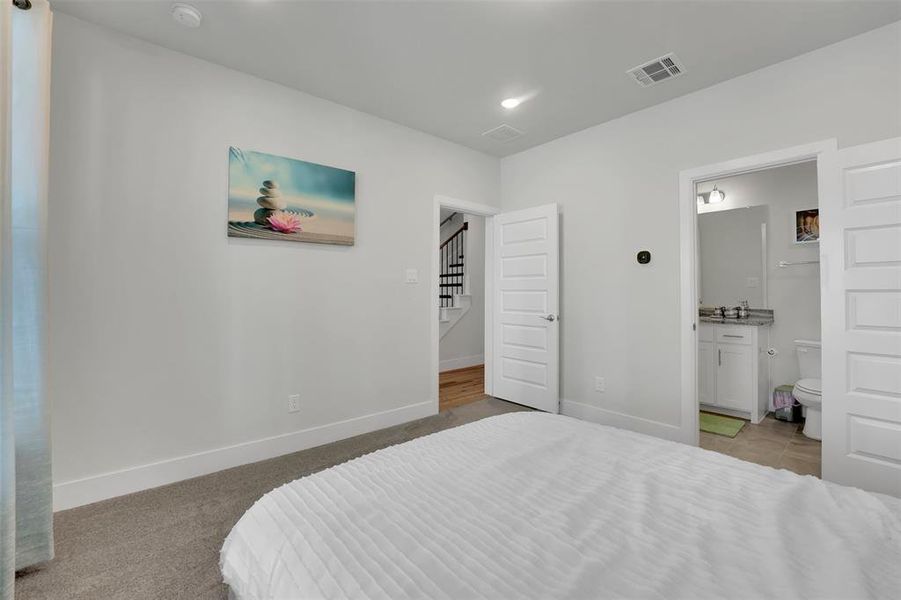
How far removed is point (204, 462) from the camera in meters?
2.48

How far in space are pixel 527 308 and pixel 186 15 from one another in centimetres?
329

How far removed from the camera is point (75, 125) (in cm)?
211

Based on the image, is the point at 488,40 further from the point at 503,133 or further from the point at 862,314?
the point at 862,314

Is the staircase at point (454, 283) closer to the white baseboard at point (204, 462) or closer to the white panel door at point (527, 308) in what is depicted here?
the white panel door at point (527, 308)

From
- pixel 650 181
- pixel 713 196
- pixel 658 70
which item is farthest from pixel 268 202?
pixel 713 196

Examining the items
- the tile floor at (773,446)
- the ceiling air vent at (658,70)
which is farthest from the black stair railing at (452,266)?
the tile floor at (773,446)

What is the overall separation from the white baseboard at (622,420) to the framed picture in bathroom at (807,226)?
7.76ft

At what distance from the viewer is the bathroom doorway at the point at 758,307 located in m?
3.49

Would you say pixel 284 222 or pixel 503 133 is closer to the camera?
pixel 284 222

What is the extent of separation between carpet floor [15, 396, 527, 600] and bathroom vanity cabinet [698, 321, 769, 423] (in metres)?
3.54

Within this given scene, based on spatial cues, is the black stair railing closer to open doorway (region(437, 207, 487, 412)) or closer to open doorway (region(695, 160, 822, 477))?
open doorway (region(437, 207, 487, 412))

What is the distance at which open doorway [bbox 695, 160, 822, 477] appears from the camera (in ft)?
11.7

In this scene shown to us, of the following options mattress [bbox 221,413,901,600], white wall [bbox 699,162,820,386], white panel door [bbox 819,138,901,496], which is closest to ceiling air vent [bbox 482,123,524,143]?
white wall [bbox 699,162,820,386]

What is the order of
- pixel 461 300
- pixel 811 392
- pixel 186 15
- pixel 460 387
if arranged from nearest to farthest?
1. pixel 186 15
2. pixel 811 392
3. pixel 460 387
4. pixel 461 300
